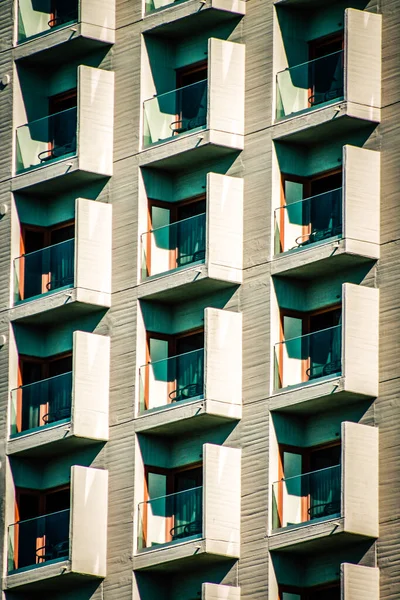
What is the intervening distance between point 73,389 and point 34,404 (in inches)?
91.1

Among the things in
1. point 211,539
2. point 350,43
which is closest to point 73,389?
point 211,539

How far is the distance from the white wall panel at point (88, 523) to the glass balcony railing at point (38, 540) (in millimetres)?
579

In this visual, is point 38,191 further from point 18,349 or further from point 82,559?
point 82,559

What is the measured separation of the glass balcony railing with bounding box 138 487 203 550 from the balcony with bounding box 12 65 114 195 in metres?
9.95

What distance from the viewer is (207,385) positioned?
231 feet

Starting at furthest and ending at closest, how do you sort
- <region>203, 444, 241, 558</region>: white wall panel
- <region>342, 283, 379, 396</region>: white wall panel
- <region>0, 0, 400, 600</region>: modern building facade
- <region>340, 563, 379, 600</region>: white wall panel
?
1. <region>203, 444, 241, 558</region>: white wall panel
2. <region>0, 0, 400, 600</region>: modern building facade
3. <region>342, 283, 379, 396</region>: white wall panel
4. <region>340, 563, 379, 600</region>: white wall panel

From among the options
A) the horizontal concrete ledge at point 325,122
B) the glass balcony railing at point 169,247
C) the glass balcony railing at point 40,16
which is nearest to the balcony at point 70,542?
the glass balcony railing at point 169,247

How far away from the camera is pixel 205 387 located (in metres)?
70.3

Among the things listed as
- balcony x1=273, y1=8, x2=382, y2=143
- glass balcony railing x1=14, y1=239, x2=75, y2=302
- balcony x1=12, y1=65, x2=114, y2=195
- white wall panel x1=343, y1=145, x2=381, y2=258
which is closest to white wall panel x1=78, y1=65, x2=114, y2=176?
balcony x1=12, y1=65, x2=114, y2=195

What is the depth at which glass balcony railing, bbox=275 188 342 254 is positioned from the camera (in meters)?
69.8

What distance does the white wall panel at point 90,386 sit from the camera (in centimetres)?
7331

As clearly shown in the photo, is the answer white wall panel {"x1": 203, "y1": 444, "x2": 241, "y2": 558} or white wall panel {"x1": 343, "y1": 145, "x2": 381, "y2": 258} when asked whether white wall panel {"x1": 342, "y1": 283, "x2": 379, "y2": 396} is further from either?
white wall panel {"x1": 203, "y1": 444, "x2": 241, "y2": 558}

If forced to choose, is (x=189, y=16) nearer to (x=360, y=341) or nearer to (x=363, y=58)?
(x=363, y=58)

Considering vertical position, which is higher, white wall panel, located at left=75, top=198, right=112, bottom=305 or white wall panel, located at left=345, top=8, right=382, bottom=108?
white wall panel, located at left=345, top=8, right=382, bottom=108
